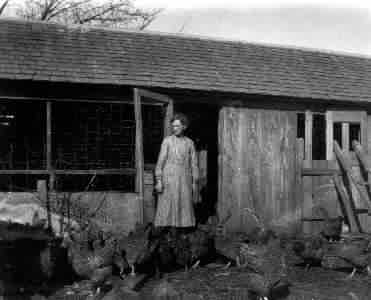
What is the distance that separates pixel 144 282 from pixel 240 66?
6042 millimetres

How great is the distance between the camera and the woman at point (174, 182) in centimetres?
870

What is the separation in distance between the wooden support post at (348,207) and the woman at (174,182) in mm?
3857

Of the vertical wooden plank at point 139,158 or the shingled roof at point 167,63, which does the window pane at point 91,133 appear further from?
the vertical wooden plank at point 139,158

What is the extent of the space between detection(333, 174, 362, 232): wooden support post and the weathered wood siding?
813mm

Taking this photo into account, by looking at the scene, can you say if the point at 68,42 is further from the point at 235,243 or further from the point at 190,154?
the point at 235,243

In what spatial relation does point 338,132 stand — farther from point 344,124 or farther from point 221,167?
point 221,167

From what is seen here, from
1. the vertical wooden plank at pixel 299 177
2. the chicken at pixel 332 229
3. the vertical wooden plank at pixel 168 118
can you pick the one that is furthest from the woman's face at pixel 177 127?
the vertical wooden plank at pixel 299 177

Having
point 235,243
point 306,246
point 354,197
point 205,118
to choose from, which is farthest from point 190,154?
point 205,118

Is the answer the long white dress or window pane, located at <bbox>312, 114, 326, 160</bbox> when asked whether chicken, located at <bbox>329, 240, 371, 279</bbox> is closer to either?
the long white dress

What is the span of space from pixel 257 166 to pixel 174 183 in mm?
2972

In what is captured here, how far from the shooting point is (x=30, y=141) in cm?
1325

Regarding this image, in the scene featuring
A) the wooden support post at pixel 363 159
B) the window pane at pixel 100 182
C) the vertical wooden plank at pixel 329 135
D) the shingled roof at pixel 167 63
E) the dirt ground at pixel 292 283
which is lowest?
the dirt ground at pixel 292 283

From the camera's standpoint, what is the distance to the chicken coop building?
10219 mm

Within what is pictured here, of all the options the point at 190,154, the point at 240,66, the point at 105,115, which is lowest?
the point at 190,154
